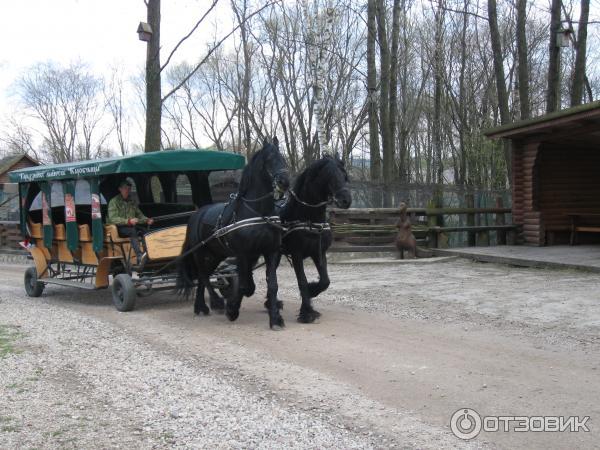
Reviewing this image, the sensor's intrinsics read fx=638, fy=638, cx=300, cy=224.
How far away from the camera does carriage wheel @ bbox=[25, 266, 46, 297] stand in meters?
12.2

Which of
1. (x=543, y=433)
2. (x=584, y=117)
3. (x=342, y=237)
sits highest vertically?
(x=584, y=117)

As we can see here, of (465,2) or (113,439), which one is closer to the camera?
(113,439)

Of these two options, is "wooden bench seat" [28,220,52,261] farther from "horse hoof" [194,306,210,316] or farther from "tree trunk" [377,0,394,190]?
"tree trunk" [377,0,394,190]

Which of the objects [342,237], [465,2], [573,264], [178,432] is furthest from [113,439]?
[465,2]

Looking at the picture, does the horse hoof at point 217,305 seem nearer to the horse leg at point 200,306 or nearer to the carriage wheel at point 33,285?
the horse leg at point 200,306

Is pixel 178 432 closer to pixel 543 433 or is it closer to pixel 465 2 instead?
pixel 543 433

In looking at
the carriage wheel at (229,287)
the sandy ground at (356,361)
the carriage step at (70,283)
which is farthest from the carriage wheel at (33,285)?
the carriage wheel at (229,287)

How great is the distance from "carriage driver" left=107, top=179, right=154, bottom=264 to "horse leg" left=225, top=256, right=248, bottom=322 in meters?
2.01

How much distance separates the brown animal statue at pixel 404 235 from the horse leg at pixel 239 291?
284 inches

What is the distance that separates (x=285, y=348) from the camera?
23.8 feet

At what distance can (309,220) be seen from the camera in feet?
28.2

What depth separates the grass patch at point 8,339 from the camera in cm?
745

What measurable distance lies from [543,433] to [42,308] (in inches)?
342

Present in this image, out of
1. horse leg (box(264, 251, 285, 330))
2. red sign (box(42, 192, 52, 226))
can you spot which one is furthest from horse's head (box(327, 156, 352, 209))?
red sign (box(42, 192, 52, 226))
